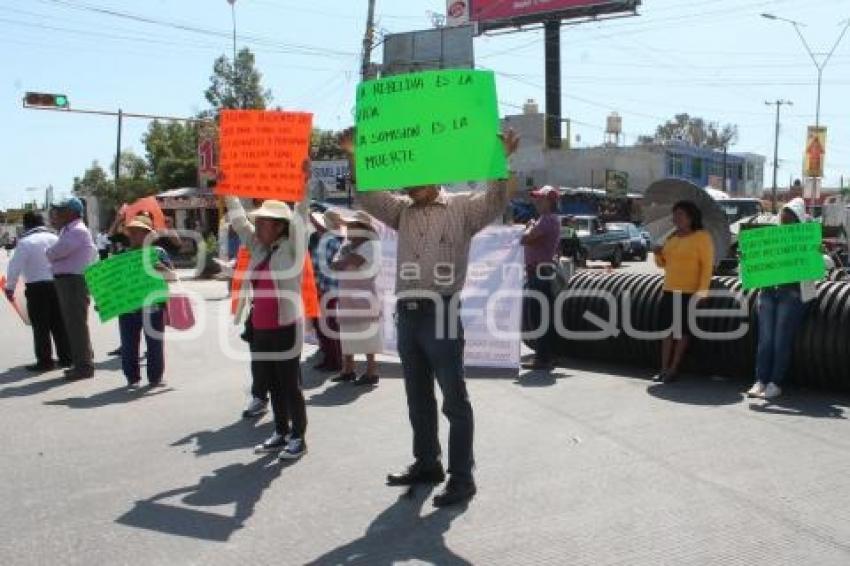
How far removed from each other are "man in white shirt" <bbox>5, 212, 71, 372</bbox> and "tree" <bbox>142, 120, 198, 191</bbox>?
40.6m

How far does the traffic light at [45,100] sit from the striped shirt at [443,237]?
2339 centimetres

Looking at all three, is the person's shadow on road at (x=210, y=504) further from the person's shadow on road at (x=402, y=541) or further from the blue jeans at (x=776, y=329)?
the blue jeans at (x=776, y=329)

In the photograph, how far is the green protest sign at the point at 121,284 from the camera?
7.95m

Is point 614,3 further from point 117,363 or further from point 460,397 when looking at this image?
point 460,397

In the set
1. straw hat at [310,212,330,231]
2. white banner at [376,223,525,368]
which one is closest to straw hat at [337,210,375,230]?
straw hat at [310,212,330,231]

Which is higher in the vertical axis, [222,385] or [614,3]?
[614,3]

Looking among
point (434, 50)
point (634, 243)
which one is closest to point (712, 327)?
point (634, 243)

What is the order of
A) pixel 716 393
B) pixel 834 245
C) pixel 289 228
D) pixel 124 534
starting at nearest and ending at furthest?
1. pixel 124 534
2. pixel 289 228
3. pixel 716 393
4. pixel 834 245

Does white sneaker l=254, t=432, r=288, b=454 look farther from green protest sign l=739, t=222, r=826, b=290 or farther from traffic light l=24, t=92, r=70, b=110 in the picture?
traffic light l=24, t=92, r=70, b=110

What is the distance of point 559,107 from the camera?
183 ft

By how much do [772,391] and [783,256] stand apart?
1.14m

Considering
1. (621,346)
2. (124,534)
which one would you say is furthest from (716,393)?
(124,534)

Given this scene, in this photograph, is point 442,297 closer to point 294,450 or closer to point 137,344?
point 294,450

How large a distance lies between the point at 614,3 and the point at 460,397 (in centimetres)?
5199
